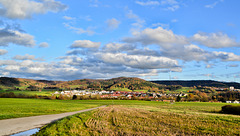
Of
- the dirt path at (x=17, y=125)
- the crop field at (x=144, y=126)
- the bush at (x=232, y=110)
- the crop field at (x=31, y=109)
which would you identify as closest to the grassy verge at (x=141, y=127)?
the crop field at (x=144, y=126)

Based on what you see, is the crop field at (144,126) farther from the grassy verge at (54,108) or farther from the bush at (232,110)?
the bush at (232,110)

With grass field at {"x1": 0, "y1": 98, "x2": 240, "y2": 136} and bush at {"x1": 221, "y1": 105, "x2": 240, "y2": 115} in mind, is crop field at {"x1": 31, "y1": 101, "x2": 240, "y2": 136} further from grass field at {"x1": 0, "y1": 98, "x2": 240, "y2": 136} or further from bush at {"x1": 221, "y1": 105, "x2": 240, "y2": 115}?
bush at {"x1": 221, "y1": 105, "x2": 240, "y2": 115}

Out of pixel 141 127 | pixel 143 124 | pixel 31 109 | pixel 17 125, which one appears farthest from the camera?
pixel 31 109

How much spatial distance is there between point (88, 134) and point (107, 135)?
1.71 metres

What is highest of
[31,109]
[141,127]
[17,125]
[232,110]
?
[141,127]

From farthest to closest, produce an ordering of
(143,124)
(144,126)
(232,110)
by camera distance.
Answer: (232,110) → (143,124) → (144,126)

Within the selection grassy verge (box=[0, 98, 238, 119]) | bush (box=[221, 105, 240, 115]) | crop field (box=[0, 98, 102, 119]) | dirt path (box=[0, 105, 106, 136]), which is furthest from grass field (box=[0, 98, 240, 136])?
bush (box=[221, 105, 240, 115])

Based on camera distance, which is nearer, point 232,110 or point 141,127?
point 141,127

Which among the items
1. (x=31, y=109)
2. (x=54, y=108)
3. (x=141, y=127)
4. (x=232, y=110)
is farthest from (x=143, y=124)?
(x=54, y=108)

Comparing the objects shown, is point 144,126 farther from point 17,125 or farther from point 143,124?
point 17,125

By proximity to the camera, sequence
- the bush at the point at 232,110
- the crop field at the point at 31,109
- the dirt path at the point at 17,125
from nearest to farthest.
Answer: the dirt path at the point at 17,125
the crop field at the point at 31,109
the bush at the point at 232,110

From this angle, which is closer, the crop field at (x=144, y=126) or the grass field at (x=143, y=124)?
the crop field at (x=144, y=126)

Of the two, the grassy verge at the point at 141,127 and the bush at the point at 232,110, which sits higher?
the grassy verge at the point at 141,127

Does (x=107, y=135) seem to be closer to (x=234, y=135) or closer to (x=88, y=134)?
(x=88, y=134)
